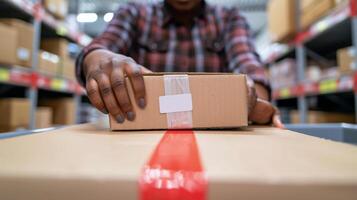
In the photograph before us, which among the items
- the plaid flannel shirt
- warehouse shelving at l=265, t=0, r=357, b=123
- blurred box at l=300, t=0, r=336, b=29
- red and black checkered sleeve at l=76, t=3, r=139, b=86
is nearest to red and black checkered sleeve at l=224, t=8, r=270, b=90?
the plaid flannel shirt

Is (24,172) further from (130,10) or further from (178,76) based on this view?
(130,10)

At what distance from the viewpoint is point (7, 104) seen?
168 cm

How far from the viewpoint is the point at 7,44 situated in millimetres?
1600

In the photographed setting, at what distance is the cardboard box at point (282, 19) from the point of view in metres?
2.28

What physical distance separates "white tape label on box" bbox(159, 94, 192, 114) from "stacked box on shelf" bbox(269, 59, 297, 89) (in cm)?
214

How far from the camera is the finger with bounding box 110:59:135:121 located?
500mm

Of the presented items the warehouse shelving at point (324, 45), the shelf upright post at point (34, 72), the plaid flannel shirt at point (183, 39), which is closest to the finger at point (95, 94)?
the plaid flannel shirt at point (183, 39)

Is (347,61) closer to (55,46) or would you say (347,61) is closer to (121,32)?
(121,32)

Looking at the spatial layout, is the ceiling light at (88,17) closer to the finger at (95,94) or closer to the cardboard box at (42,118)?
the cardboard box at (42,118)

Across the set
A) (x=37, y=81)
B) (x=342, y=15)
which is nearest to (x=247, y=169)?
(x=342, y=15)

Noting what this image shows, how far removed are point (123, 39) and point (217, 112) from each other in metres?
0.54

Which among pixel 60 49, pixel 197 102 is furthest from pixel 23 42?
pixel 197 102

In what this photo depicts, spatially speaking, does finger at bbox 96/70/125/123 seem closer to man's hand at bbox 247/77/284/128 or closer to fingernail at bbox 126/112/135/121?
fingernail at bbox 126/112/135/121

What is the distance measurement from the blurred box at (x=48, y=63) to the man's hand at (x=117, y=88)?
1.79m
